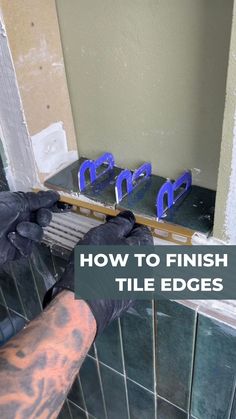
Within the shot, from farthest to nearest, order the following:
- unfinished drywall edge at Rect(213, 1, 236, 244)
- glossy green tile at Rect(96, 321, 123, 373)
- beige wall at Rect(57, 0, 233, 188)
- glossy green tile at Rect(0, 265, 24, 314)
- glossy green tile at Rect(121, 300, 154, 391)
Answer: glossy green tile at Rect(0, 265, 24, 314) → glossy green tile at Rect(96, 321, 123, 373) → glossy green tile at Rect(121, 300, 154, 391) → beige wall at Rect(57, 0, 233, 188) → unfinished drywall edge at Rect(213, 1, 236, 244)

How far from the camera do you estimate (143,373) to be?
Result: 3.38ft

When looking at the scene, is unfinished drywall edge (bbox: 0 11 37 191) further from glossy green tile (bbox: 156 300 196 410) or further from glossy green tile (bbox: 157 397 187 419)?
glossy green tile (bbox: 157 397 187 419)

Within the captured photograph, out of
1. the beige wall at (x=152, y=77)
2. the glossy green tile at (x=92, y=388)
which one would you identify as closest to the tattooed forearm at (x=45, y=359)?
the beige wall at (x=152, y=77)

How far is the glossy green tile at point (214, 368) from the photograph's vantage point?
2.58 ft

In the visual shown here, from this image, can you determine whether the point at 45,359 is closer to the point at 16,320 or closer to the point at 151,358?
the point at 151,358

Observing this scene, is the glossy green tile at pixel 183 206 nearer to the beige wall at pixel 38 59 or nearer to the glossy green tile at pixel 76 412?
the beige wall at pixel 38 59

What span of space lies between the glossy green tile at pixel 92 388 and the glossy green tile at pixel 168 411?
23cm

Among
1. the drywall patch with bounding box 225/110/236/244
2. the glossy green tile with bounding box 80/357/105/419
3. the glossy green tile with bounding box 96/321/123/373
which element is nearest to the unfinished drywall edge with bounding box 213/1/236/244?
the drywall patch with bounding box 225/110/236/244

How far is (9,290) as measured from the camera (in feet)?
4.37

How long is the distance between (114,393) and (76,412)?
1.17 feet

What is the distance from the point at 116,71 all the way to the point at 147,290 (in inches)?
19.3

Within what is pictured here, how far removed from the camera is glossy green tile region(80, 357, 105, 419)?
1.21m

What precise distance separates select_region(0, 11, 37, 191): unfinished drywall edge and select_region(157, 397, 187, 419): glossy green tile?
70cm

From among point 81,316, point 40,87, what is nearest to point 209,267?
point 81,316
